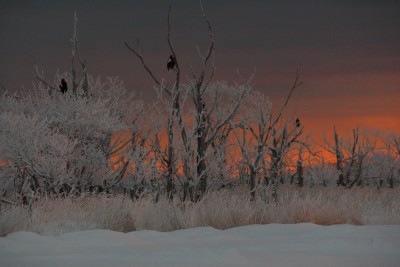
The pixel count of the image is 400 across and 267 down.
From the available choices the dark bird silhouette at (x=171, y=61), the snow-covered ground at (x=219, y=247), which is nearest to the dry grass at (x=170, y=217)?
the snow-covered ground at (x=219, y=247)

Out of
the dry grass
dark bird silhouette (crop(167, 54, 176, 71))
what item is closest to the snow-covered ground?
the dry grass

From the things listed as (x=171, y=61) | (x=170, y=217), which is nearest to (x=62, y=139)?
(x=171, y=61)

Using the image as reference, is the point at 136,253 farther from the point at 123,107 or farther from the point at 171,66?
the point at 123,107

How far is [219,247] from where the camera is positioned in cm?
595

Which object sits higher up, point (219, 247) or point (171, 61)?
point (171, 61)

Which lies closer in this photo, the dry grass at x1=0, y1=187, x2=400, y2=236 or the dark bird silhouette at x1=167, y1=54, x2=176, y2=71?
the dry grass at x1=0, y1=187, x2=400, y2=236

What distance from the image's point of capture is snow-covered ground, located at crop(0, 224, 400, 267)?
509 centimetres

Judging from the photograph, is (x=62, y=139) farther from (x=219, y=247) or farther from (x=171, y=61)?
(x=219, y=247)

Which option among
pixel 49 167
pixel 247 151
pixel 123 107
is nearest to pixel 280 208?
pixel 247 151

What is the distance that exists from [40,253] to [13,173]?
36.5 feet

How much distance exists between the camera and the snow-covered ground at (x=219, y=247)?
200 inches

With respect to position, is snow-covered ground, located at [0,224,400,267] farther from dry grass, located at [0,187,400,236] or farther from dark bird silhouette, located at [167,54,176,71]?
dark bird silhouette, located at [167,54,176,71]

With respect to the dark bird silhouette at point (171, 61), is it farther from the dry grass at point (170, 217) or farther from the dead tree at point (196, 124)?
the dry grass at point (170, 217)

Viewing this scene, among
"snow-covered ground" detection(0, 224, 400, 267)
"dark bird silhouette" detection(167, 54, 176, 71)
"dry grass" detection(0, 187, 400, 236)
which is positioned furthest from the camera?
"dark bird silhouette" detection(167, 54, 176, 71)
